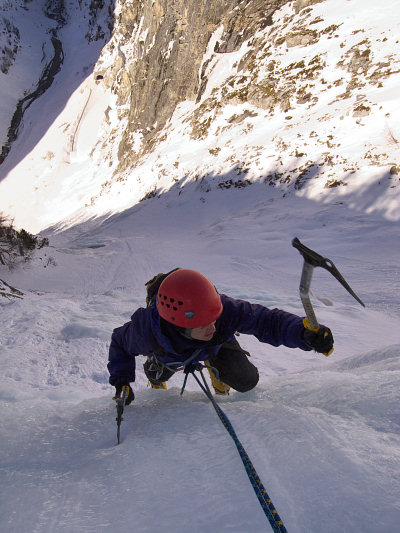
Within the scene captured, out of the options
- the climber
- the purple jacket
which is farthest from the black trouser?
the purple jacket

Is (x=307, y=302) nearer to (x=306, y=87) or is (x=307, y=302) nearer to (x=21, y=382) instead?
(x=21, y=382)

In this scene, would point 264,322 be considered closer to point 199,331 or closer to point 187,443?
point 199,331

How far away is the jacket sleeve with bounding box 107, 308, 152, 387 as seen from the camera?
1.94 m

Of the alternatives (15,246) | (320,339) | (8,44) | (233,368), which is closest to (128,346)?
(233,368)

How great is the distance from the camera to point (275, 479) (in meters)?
1.14

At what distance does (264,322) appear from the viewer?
194 centimetres

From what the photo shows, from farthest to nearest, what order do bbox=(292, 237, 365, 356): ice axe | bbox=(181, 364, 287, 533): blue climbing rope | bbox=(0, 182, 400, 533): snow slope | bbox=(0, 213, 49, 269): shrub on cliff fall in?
bbox=(0, 213, 49, 269): shrub on cliff → bbox=(292, 237, 365, 356): ice axe → bbox=(0, 182, 400, 533): snow slope → bbox=(181, 364, 287, 533): blue climbing rope

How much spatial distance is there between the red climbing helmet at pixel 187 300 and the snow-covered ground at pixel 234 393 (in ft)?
1.49

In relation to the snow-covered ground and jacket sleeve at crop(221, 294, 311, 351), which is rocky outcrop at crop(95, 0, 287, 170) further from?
jacket sleeve at crop(221, 294, 311, 351)

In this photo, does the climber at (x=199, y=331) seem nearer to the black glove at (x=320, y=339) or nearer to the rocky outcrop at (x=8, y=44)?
the black glove at (x=320, y=339)

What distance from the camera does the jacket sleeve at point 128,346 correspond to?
76.4 inches

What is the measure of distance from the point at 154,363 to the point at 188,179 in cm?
1585

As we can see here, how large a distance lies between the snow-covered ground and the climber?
0.71 ft

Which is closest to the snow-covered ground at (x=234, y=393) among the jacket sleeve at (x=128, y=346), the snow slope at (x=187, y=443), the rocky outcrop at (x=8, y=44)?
the snow slope at (x=187, y=443)
